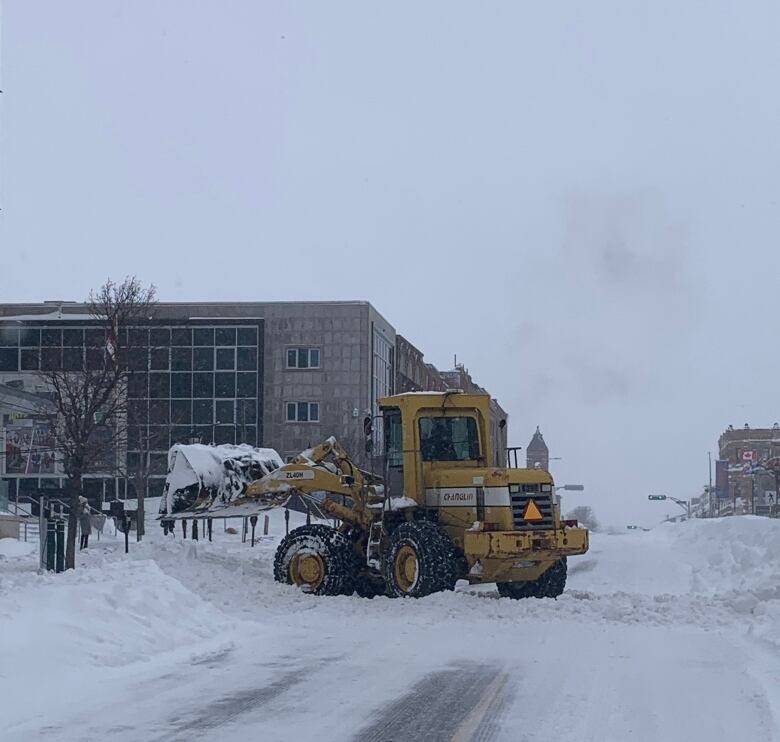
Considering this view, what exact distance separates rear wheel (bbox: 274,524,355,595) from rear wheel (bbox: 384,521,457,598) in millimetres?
951

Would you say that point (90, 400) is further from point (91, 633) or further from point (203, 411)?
point (203, 411)

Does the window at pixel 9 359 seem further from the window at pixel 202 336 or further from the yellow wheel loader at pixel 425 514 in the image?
the yellow wheel loader at pixel 425 514

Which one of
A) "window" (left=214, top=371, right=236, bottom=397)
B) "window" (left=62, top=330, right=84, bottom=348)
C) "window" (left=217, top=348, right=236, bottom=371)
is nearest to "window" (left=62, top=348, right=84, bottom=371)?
"window" (left=62, top=330, right=84, bottom=348)

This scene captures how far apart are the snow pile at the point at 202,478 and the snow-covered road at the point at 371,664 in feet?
7.19

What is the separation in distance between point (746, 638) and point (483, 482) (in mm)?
5476

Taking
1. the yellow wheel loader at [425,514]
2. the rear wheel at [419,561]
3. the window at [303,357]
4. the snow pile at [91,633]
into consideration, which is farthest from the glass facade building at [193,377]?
the snow pile at [91,633]

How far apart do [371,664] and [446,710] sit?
8.81 feet

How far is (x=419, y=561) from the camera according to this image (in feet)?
60.5

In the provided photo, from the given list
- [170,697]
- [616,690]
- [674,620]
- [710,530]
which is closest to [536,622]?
Answer: [674,620]

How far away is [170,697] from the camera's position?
10070 millimetres

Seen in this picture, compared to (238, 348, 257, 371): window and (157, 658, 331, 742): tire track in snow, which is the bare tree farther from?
(238, 348, 257, 371): window

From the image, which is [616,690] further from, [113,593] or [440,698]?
[113,593]

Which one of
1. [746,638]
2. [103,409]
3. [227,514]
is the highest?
[103,409]

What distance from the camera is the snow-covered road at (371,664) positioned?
29.6ft
